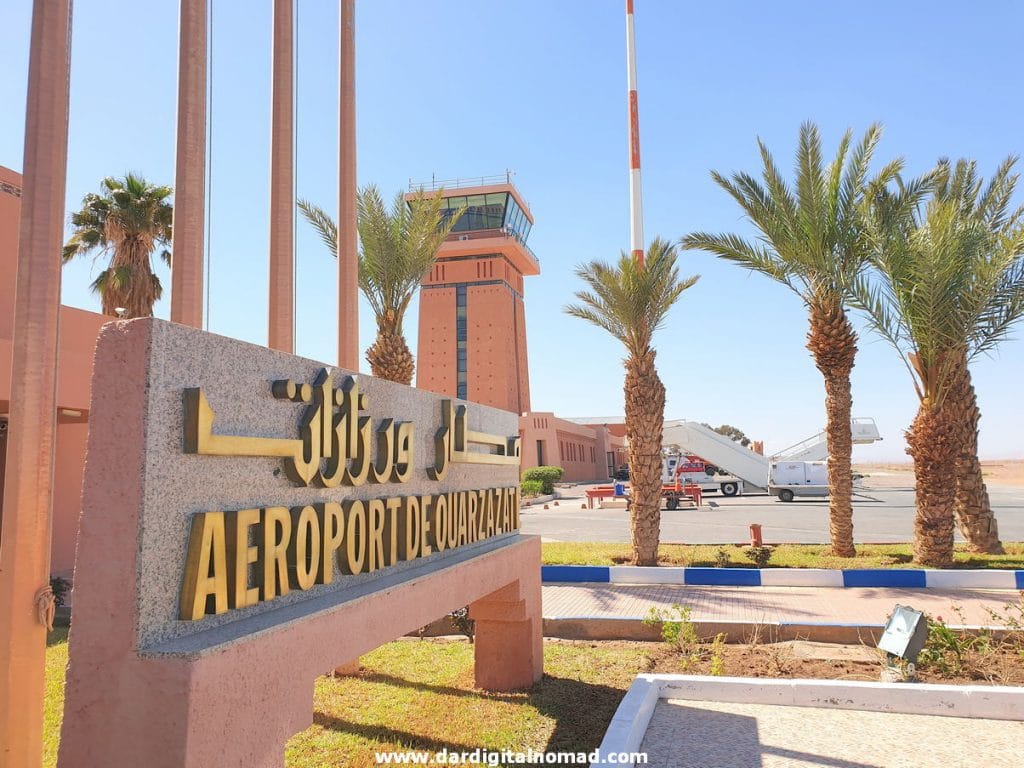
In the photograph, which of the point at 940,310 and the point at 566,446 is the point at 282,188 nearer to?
the point at 940,310

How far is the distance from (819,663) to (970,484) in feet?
32.8

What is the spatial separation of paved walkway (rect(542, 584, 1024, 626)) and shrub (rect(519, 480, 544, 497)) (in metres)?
24.7

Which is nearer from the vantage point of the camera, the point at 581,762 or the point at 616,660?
the point at 581,762

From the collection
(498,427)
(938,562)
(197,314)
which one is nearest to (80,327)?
(197,314)

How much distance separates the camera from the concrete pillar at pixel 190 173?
6.21 m

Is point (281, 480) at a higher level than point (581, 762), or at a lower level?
higher

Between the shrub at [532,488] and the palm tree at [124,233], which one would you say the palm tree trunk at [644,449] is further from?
the shrub at [532,488]

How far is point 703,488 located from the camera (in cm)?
3978

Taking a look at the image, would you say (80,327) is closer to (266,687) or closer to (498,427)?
(498,427)

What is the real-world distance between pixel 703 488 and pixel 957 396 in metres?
25.3

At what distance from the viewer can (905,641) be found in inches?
269

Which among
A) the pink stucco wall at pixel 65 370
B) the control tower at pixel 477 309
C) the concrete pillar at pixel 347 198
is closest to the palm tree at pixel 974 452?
the concrete pillar at pixel 347 198

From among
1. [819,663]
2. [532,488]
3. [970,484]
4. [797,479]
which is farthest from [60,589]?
[797,479]

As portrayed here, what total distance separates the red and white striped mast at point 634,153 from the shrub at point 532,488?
877 inches
